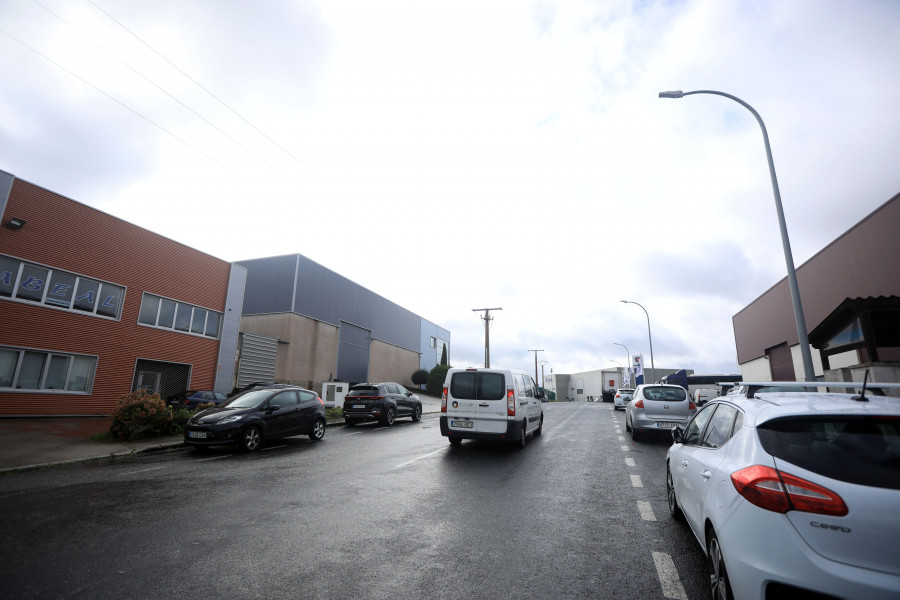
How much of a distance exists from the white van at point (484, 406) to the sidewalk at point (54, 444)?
7144 millimetres

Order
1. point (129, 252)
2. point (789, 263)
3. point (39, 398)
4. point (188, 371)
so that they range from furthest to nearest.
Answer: point (188, 371) → point (129, 252) → point (39, 398) → point (789, 263)

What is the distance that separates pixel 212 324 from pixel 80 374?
656cm

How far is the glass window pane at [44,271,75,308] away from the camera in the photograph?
1622 cm

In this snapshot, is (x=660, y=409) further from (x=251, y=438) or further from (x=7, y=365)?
(x=7, y=365)

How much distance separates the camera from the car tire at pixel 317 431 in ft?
42.8

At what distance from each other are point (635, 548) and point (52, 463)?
35.3 feet

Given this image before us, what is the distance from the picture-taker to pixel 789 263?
33.9 feet

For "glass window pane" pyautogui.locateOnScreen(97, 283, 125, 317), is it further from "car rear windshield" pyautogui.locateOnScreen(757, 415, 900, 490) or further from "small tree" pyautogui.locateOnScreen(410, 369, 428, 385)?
"small tree" pyautogui.locateOnScreen(410, 369, 428, 385)

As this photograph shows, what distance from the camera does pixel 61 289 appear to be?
54.2ft

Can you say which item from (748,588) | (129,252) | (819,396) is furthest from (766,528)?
(129,252)

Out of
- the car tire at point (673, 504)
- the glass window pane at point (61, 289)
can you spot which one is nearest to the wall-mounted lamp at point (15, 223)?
the glass window pane at point (61, 289)

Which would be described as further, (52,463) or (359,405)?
(359,405)

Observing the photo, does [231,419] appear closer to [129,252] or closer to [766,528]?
[766,528]

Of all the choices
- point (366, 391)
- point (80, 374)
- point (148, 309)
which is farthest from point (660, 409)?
point (148, 309)
